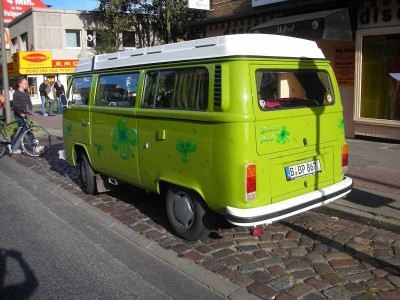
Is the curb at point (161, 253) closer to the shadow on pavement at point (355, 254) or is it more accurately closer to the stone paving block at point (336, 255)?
the stone paving block at point (336, 255)

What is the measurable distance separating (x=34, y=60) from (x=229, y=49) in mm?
28668

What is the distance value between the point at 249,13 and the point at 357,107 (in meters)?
3.97

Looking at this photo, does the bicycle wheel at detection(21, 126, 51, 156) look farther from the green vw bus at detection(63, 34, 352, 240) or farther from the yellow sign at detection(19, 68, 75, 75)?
the yellow sign at detection(19, 68, 75, 75)

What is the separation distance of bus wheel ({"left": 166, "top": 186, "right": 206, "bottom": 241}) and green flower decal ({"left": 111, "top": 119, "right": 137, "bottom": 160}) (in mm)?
812

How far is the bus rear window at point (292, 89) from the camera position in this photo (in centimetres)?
436

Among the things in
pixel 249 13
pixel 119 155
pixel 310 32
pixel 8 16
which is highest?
pixel 8 16

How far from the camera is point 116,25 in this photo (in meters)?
Result: 29.2

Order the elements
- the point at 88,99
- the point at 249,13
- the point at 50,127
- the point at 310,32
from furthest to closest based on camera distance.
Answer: the point at 50,127 → the point at 249,13 → the point at 310,32 → the point at 88,99

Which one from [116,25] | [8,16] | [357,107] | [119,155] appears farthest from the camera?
[8,16]

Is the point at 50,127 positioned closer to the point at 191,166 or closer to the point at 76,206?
the point at 76,206

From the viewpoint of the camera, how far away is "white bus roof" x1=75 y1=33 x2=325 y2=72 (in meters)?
4.14

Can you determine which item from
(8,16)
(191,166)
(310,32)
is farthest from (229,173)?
(8,16)

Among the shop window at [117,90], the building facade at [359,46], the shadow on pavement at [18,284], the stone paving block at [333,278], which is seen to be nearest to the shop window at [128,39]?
the building facade at [359,46]

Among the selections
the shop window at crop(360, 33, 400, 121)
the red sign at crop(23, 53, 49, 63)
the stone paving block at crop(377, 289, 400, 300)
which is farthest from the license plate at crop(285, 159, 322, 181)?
the red sign at crop(23, 53, 49, 63)
